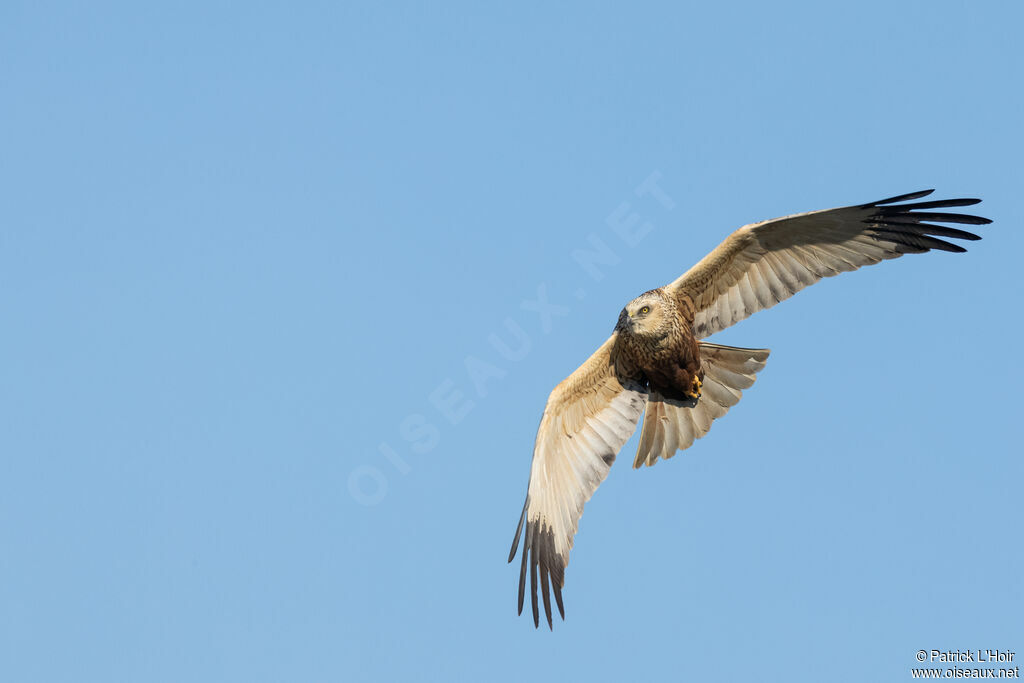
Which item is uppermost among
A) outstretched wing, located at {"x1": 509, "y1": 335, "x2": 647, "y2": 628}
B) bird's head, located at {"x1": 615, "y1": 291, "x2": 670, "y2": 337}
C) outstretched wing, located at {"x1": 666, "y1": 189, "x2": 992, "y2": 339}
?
outstretched wing, located at {"x1": 666, "y1": 189, "x2": 992, "y2": 339}

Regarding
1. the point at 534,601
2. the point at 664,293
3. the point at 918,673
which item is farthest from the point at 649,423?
the point at 918,673

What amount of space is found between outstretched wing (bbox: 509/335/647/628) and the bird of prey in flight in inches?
0.4

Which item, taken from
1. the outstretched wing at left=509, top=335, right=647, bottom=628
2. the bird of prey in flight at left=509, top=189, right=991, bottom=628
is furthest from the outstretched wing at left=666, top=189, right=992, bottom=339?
the outstretched wing at left=509, top=335, right=647, bottom=628

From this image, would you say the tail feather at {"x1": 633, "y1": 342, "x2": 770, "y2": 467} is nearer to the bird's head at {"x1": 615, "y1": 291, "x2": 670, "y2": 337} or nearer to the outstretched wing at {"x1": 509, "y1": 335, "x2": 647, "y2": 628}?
the outstretched wing at {"x1": 509, "y1": 335, "x2": 647, "y2": 628}

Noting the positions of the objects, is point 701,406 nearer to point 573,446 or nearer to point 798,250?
point 573,446

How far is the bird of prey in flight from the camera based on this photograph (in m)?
11.1

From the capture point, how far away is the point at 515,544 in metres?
11.3

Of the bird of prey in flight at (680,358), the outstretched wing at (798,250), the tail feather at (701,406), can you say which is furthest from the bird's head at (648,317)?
the tail feather at (701,406)

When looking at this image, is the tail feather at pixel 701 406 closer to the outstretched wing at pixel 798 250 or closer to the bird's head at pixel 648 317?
the outstretched wing at pixel 798 250

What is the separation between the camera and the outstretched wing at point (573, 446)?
11523 mm

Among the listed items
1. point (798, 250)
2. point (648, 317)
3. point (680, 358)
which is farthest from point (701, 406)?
point (798, 250)

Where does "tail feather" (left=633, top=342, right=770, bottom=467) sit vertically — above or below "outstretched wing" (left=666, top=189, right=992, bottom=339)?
below

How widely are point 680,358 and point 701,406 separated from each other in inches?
31.6

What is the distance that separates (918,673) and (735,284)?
432 cm
